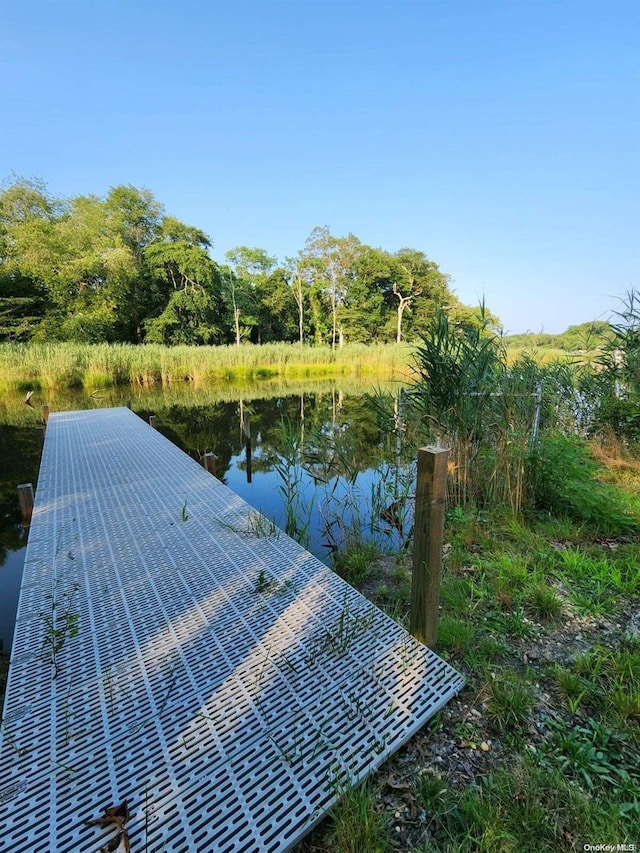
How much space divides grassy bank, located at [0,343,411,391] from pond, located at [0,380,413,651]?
1016 mm

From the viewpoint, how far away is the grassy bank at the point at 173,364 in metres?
11.3

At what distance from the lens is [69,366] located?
11664mm

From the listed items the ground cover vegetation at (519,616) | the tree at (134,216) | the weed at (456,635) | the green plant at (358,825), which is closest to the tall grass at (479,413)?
the ground cover vegetation at (519,616)

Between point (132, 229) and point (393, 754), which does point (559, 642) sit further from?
point (132, 229)

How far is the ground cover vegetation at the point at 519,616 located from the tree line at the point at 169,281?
6.41 meters

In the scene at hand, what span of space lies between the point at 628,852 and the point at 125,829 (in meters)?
1.18

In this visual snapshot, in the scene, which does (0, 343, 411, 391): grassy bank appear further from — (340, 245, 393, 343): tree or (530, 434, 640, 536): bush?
(340, 245, 393, 343): tree

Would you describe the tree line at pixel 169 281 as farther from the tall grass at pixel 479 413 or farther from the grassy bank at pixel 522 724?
the grassy bank at pixel 522 724

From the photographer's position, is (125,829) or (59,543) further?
(59,543)

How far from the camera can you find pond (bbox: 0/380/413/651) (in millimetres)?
3317

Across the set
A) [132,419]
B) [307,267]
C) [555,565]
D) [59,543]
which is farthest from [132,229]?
[555,565]

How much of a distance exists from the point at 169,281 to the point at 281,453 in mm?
20105

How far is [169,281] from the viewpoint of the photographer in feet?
68.4

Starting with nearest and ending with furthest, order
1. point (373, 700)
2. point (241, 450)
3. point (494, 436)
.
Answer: point (373, 700) < point (494, 436) < point (241, 450)
